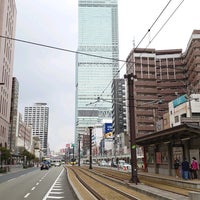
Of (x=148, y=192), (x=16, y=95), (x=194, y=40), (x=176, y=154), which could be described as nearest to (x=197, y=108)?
(x=194, y=40)

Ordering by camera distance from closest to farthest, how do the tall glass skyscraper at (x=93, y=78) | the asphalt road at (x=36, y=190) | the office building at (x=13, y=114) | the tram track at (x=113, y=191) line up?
the tram track at (x=113, y=191)
the asphalt road at (x=36, y=190)
the office building at (x=13, y=114)
the tall glass skyscraper at (x=93, y=78)

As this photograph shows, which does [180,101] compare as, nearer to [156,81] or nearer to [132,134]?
[156,81]

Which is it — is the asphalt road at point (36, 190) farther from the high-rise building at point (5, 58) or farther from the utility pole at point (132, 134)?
the high-rise building at point (5, 58)

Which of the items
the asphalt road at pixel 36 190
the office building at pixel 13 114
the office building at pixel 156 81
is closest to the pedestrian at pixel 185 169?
the asphalt road at pixel 36 190

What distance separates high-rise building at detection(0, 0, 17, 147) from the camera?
6638 cm

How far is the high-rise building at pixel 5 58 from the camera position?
6638 cm

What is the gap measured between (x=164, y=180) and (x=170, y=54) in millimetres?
99964

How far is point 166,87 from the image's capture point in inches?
4387

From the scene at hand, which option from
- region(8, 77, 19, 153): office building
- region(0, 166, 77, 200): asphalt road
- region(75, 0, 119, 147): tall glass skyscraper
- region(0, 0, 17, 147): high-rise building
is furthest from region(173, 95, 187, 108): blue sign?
region(8, 77, 19, 153): office building

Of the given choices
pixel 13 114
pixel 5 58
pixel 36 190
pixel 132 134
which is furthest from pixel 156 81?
pixel 36 190

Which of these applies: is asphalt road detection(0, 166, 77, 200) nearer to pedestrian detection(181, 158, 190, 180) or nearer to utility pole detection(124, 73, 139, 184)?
utility pole detection(124, 73, 139, 184)

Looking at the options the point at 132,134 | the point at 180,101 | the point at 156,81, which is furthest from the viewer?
the point at 156,81

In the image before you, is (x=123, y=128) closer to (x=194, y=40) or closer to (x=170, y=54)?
(x=170, y=54)

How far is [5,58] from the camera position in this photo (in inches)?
2761
